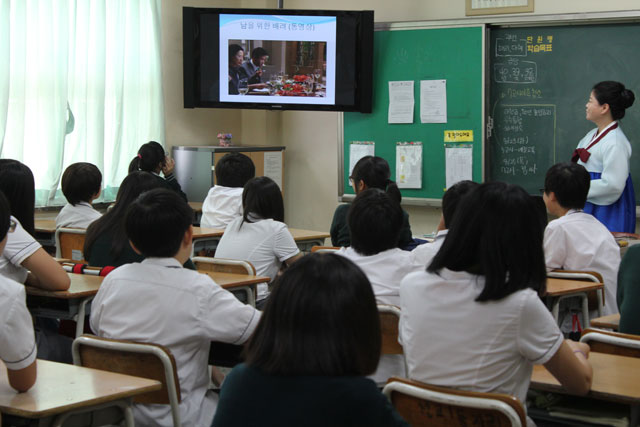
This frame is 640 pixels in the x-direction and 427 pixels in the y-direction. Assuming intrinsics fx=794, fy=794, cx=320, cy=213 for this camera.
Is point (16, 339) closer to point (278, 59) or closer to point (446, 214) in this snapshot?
point (446, 214)

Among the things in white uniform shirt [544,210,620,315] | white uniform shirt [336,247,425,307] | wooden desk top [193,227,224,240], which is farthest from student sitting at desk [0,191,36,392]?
wooden desk top [193,227,224,240]

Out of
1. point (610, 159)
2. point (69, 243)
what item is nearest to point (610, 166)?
point (610, 159)

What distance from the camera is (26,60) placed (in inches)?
236

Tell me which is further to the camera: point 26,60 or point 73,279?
point 26,60

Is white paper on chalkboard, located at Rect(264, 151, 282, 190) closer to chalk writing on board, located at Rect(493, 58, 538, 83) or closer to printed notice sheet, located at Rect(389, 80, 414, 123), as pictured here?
printed notice sheet, located at Rect(389, 80, 414, 123)

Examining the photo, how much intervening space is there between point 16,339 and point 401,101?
520cm

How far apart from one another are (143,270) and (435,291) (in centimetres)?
89

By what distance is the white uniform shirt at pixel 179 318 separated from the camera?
2.26 metres

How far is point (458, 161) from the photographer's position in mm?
6477

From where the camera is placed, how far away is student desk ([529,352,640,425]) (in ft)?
6.27

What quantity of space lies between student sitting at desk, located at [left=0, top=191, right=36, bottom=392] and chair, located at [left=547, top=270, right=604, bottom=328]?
2295 mm

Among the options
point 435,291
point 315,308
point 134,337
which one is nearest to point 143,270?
point 134,337

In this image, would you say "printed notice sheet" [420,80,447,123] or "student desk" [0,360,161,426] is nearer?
"student desk" [0,360,161,426]

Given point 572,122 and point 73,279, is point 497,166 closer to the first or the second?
point 572,122
